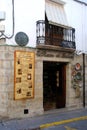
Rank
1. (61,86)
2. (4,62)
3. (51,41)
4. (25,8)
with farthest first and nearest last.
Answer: (61,86), (51,41), (25,8), (4,62)

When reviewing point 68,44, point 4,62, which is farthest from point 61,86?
point 4,62

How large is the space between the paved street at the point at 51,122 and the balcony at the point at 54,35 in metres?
3.09

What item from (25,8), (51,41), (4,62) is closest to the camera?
(4,62)

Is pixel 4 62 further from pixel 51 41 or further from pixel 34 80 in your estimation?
pixel 51 41

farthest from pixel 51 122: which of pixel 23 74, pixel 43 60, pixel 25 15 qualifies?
pixel 25 15

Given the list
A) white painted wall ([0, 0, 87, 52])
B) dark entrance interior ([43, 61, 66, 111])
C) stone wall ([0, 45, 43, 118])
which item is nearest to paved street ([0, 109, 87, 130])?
stone wall ([0, 45, 43, 118])

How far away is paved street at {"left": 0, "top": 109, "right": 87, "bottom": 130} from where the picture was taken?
38.5ft

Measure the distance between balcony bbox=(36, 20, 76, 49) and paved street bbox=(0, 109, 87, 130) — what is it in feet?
10.1

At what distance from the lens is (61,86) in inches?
623

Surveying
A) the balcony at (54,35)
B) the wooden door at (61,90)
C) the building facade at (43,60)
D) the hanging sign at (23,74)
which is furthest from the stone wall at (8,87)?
the wooden door at (61,90)

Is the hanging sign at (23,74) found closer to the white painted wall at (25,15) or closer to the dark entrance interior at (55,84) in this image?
the white painted wall at (25,15)

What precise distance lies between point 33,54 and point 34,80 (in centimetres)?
107

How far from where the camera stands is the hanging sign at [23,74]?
42.5 feet

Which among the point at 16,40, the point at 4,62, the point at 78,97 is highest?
the point at 16,40
